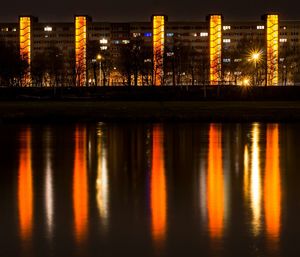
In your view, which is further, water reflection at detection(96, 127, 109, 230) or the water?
water reflection at detection(96, 127, 109, 230)

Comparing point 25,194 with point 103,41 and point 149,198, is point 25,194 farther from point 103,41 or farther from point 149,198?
point 103,41

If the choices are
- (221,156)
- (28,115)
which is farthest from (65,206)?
(28,115)

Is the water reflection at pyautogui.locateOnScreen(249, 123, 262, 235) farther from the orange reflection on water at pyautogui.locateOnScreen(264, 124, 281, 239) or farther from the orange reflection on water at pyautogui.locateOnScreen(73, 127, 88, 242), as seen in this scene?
the orange reflection on water at pyautogui.locateOnScreen(73, 127, 88, 242)

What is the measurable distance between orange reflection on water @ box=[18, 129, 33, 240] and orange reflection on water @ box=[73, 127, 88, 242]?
28.6 inches

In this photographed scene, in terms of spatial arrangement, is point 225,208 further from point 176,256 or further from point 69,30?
point 69,30

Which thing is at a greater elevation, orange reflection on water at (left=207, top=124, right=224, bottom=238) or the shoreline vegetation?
the shoreline vegetation

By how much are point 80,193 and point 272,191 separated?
148 inches

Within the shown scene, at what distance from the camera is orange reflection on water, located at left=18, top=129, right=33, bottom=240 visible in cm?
1011

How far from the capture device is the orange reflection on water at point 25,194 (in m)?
10.1

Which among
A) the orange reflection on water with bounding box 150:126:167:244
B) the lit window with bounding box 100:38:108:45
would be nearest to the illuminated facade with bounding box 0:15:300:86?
the lit window with bounding box 100:38:108:45

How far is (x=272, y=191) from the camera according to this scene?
13.4 m

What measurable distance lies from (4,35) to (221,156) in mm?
134097

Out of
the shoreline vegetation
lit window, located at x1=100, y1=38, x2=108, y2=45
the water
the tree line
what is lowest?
the water

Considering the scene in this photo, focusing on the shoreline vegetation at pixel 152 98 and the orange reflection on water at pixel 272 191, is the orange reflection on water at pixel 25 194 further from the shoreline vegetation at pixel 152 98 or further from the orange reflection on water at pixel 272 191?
the shoreline vegetation at pixel 152 98
